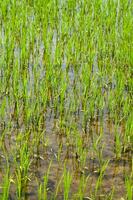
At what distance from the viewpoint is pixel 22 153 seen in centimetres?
263

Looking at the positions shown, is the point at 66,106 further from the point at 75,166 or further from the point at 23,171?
the point at 23,171

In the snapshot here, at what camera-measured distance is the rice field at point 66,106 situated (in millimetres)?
2686

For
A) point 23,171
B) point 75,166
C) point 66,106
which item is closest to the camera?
point 23,171

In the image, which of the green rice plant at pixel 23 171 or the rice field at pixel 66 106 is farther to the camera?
the rice field at pixel 66 106

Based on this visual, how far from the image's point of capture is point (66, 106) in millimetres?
3611

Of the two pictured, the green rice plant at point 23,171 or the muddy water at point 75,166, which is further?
the muddy water at point 75,166

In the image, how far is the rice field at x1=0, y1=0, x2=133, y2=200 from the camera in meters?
2.69

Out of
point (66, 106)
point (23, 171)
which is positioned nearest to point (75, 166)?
point (23, 171)

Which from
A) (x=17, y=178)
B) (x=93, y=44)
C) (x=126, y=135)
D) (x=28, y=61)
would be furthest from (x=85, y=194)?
(x=93, y=44)

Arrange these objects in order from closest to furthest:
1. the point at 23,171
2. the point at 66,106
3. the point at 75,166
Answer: the point at 23,171 → the point at 75,166 → the point at 66,106

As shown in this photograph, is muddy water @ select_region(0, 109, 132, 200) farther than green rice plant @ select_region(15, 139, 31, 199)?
Yes

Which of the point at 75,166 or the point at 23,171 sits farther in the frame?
the point at 75,166

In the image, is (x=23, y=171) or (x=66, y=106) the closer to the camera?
(x=23, y=171)

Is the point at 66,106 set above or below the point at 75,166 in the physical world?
above
